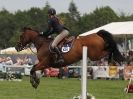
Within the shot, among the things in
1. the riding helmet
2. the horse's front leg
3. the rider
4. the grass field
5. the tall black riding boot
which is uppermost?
the riding helmet

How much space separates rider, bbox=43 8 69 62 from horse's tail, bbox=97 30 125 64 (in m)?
1.40

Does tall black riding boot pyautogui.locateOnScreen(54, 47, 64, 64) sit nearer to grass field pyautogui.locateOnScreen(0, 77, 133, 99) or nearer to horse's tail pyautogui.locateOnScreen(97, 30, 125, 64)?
horse's tail pyautogui.locateOnScreen(97, 30, 125, 64)

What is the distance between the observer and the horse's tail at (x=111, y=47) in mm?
19508

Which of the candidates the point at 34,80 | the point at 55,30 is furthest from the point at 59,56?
the point at 34,80

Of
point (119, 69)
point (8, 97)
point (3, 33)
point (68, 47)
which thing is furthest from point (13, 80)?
point (3, 33)

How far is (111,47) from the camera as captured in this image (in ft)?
64.2

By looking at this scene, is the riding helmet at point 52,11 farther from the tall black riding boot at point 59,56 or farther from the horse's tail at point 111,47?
the horse's tail at point 111,47

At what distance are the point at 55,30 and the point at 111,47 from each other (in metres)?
2.20

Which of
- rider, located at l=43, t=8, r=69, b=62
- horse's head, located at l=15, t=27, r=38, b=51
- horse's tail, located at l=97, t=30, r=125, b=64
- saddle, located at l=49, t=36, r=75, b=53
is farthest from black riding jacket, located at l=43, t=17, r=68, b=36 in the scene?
horse's tail, located at l=97, t=30, r=125, b=64

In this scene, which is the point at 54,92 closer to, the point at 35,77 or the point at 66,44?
the point at 66,44

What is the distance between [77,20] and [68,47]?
115m

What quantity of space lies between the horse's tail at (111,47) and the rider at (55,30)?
1.40m

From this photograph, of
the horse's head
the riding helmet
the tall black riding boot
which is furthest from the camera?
the horse's head

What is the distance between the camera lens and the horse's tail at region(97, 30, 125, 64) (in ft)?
64.0
